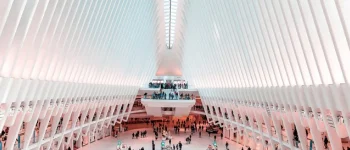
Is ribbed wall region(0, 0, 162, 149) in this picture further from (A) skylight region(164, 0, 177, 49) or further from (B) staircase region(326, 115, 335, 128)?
(B) staircase region(326, 115, 335, 128)

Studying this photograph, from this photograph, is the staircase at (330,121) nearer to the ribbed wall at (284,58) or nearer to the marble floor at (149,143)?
the ribbed wall at (284,58)

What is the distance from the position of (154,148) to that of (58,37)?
53.9ft

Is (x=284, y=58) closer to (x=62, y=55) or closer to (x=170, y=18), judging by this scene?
(x=62, y=55)

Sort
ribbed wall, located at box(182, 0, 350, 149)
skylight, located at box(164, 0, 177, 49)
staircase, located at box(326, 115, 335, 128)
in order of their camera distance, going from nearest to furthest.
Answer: ribbed wall, located at box(182, 0, 350, 149) → staircase, located at box(326, 115, 335, 128) → skylight, located at box(164, 0, 177, 49)

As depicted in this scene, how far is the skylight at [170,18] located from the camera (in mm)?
32438

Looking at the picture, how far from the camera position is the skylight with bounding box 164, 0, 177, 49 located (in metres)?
32.4

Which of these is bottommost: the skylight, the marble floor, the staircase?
the marble floor

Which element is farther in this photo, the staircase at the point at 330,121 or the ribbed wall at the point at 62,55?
the staircase at the point at 330,121

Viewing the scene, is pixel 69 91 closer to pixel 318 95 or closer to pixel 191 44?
pixel 318 95

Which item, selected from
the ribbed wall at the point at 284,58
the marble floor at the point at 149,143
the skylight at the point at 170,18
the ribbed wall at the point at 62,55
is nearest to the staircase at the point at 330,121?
the ribbed wall at the point at 284,58

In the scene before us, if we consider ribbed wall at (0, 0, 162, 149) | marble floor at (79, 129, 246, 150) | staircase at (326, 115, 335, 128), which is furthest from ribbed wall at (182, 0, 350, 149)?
ribbed wall at (0, 0, 162, 149)

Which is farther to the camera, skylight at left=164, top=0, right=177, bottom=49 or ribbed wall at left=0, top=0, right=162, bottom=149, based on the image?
skylight at left=164, top=0, right=177, bottom=49

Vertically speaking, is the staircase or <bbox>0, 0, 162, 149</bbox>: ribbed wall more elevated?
<bbox>0, 0, 162, 149</bbox>: ribbed wall

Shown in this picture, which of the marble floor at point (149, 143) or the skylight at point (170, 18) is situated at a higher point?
the skylight at point (170, 18)
